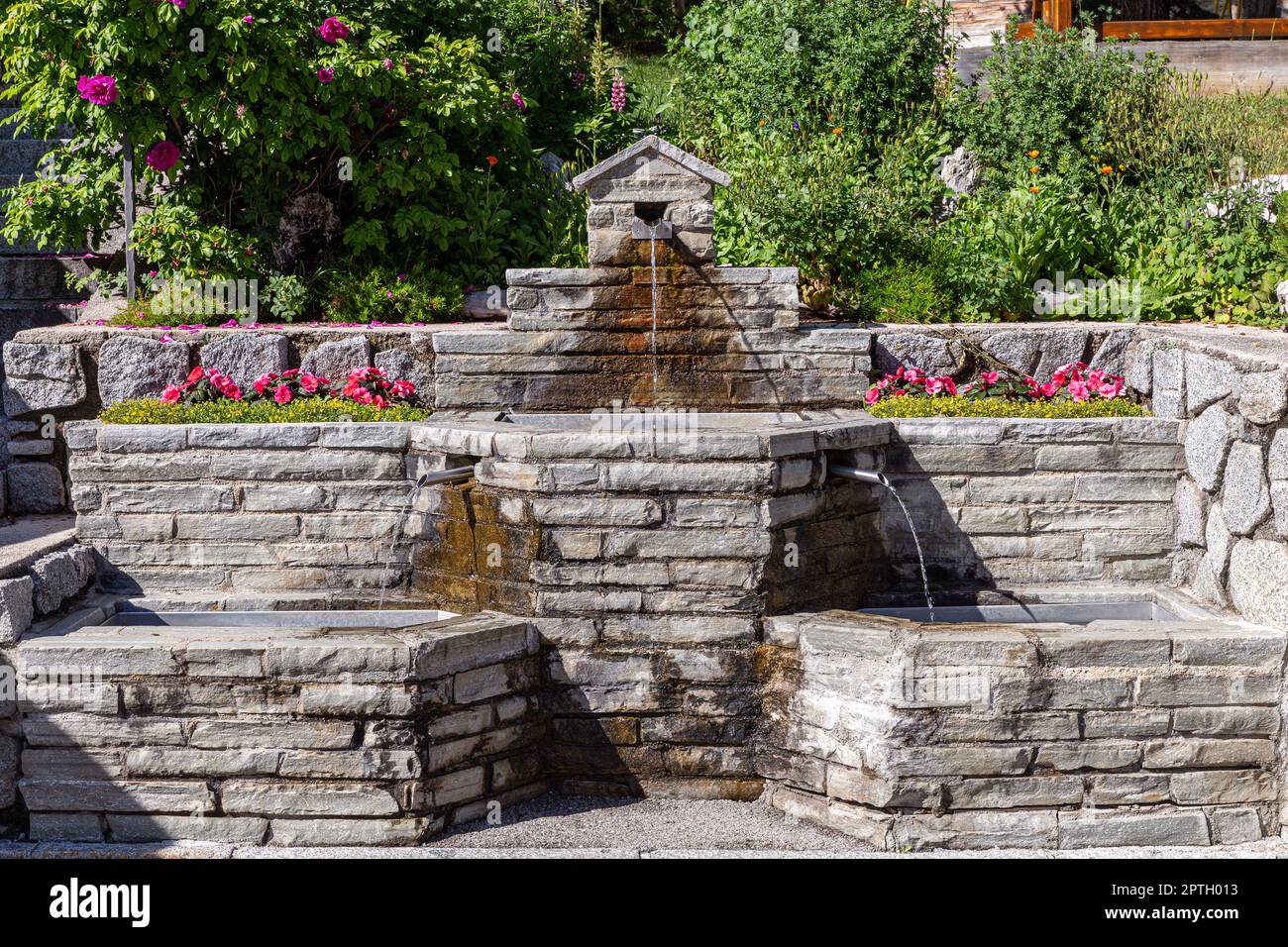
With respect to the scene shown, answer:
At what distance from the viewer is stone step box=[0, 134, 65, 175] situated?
32.0ft

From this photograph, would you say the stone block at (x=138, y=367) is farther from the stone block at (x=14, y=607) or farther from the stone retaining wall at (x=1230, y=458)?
the stone retaining wall at (x=1230, y=458)

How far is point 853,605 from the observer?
20.7 ft

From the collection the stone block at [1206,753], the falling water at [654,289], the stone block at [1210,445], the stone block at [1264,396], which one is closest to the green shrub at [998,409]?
the stone block at [1210,445]

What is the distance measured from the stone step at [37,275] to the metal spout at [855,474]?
18.4 feet

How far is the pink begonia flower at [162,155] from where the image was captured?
7723 millimetres

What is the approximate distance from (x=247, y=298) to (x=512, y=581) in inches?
121

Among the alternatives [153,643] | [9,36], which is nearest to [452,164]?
[9,36]

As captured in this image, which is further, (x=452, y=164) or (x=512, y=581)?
(x=452, y=164)

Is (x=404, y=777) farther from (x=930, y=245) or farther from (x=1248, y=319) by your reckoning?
(x=1248, y=319)

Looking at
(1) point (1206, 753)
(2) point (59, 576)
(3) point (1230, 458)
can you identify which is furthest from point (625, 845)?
(3) point (1230, 458)

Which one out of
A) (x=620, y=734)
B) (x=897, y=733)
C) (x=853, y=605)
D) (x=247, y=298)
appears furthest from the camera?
(x=247, y=298)

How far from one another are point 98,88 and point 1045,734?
6.24 meters

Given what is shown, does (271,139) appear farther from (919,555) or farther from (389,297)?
(919,555)

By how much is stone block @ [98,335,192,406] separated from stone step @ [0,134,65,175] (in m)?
3.44
